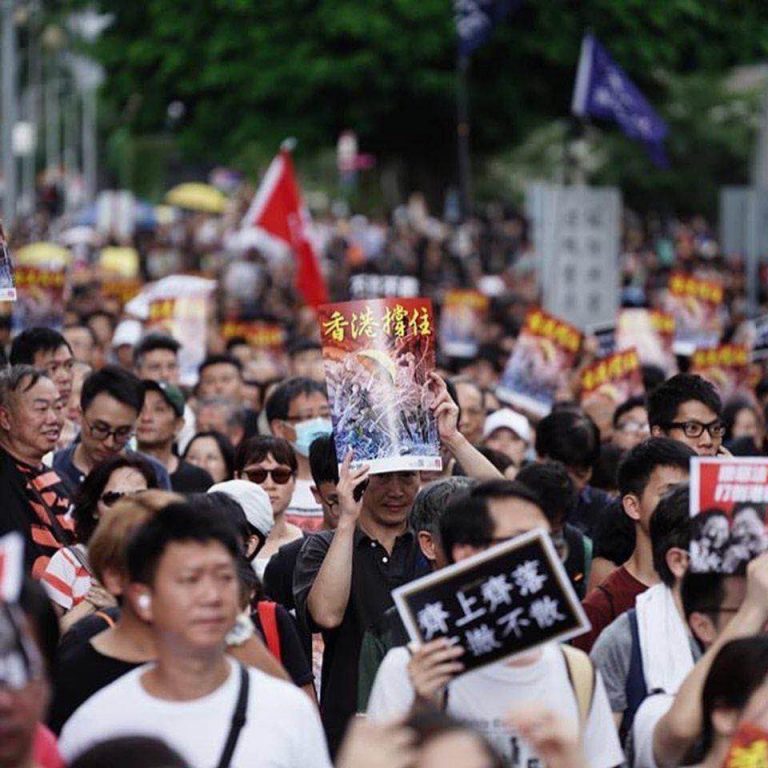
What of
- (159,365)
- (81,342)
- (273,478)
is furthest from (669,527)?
(81,342)

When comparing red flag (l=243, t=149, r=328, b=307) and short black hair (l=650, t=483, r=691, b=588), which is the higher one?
red flag (l=243, t=149, r=328, b=307)

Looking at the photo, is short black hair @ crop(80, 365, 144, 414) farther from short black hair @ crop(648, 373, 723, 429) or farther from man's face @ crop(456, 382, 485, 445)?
short black hair @ crop(648, 373, 723, 429)

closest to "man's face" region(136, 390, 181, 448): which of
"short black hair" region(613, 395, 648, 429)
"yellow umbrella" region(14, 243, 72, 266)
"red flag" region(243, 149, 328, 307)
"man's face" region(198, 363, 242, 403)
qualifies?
"short black hair" region(613, 395, 648, 429)

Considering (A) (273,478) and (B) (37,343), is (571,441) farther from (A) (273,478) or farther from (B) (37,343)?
(B) (37,343)

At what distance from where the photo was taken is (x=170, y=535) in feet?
18.4

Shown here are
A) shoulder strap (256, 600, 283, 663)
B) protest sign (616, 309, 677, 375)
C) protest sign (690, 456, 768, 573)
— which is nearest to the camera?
protest sign (690, 456, 768, 573)

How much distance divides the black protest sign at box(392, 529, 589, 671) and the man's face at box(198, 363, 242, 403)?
27.0 ft

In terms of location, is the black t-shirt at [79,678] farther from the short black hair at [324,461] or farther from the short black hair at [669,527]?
the short black hair at [324,461]

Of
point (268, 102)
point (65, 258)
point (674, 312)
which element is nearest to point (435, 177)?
point (268, 102)

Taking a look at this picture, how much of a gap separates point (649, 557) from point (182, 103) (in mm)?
35057

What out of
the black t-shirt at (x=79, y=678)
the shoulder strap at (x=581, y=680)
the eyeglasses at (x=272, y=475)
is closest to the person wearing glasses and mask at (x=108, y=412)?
the eyeglasses at (x=272, y=475)

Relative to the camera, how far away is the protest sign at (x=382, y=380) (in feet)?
24.8

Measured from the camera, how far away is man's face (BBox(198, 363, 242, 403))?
45.3 ft

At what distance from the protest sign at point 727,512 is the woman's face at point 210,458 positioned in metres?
5.28
